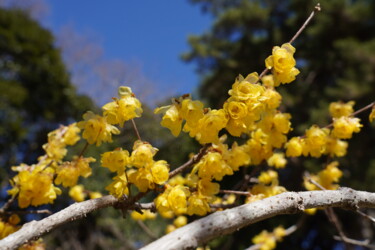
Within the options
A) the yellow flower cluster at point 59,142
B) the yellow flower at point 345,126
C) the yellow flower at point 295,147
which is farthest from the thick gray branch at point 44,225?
the yellow flower at point 345,126

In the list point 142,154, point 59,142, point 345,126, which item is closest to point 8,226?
point 59,142

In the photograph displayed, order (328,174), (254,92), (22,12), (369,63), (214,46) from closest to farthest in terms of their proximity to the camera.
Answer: (254,92) → (328,174) → (369,63) → (22,12) → (214,46)

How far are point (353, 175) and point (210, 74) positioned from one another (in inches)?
174

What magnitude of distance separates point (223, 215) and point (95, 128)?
2.05 ft

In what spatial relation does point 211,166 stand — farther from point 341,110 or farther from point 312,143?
point 341,110

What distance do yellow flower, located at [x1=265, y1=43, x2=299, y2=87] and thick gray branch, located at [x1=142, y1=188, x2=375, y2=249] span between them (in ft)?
1.25

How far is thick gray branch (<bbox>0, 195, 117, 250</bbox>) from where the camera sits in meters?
0.90

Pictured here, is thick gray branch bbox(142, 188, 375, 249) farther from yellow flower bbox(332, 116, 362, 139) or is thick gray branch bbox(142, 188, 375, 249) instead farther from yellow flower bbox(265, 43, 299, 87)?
yellow flower bbox(332, 116, 362, 139)

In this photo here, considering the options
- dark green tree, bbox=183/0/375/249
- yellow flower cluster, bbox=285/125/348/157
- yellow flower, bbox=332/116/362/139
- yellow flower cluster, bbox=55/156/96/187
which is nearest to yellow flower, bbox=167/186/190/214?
yellow flower cluster, bbox=55/156/96/187

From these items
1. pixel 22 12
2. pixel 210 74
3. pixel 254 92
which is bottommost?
pixel 254 92

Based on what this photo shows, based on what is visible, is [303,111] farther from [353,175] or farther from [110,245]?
[110,245]

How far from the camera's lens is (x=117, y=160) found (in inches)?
45.6

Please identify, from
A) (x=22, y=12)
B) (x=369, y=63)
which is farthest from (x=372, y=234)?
(x=22, y=12)

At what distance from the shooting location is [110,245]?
676 centimetres
